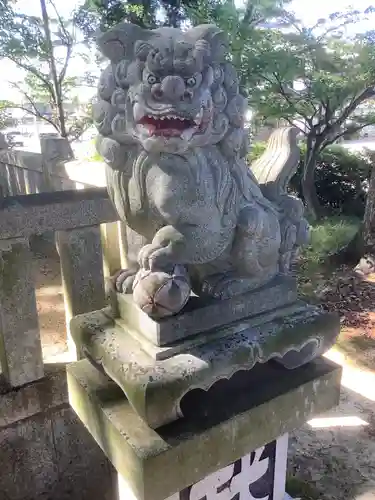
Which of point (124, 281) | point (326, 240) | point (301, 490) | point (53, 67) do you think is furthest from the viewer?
point (53, 67)

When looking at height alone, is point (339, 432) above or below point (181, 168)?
below

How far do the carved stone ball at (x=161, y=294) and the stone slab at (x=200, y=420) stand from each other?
0.31 meters

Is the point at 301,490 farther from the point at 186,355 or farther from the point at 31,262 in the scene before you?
the point at 31,262

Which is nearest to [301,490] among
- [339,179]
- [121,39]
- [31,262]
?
[31,262]

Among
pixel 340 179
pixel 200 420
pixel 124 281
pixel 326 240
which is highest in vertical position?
pixel 124 281

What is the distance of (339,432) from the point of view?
2639mm

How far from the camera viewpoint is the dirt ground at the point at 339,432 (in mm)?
2234

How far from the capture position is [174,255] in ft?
4.24

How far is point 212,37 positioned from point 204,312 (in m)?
0.74

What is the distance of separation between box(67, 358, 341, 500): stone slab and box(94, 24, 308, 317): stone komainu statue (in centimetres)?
31

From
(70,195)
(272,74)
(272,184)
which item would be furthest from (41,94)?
(272,184)

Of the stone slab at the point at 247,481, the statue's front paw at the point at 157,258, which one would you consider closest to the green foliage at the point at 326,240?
the stone slab at the point at 247,481

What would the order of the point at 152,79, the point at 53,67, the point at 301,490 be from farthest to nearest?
the point at 53,67, the point at 301,490, the point at 152,79

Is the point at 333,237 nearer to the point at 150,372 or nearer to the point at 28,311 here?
the point at 28,311
